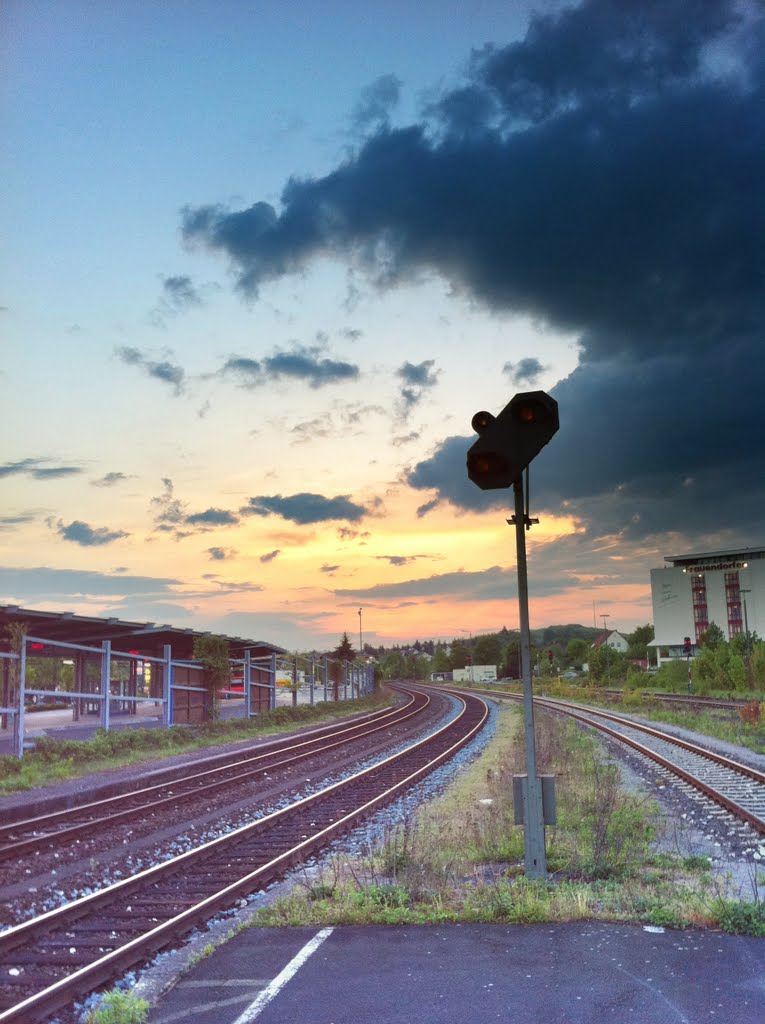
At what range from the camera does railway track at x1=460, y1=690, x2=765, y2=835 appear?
14.6 m

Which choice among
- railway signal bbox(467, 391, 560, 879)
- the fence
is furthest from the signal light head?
the fence

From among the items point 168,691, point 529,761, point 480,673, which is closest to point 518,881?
point 529,761

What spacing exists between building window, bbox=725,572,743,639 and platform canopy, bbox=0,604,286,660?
280 feet

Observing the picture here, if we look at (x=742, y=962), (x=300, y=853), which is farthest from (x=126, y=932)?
(x=742, y=962)

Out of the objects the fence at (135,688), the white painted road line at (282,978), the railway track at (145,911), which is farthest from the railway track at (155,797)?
the white painted road line at (282,978)

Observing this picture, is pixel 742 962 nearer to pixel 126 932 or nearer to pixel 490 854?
pixel 490 854

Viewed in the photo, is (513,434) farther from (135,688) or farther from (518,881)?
(135,688)

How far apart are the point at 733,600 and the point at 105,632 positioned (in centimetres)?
10061

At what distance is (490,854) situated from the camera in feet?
34.5

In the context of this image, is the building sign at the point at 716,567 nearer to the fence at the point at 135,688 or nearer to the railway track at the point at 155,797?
the fence at the point at 135,688

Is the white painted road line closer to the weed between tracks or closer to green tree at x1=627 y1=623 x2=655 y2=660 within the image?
the weed between tracks

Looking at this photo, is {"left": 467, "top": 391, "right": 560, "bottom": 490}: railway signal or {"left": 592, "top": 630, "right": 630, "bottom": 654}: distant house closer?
{"left": 467, "top": 391, "right": 560, "bottom": 490}: railway signal

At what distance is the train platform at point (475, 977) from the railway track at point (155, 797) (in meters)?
6.81

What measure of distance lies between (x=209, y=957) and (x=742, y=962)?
406 centimetres
